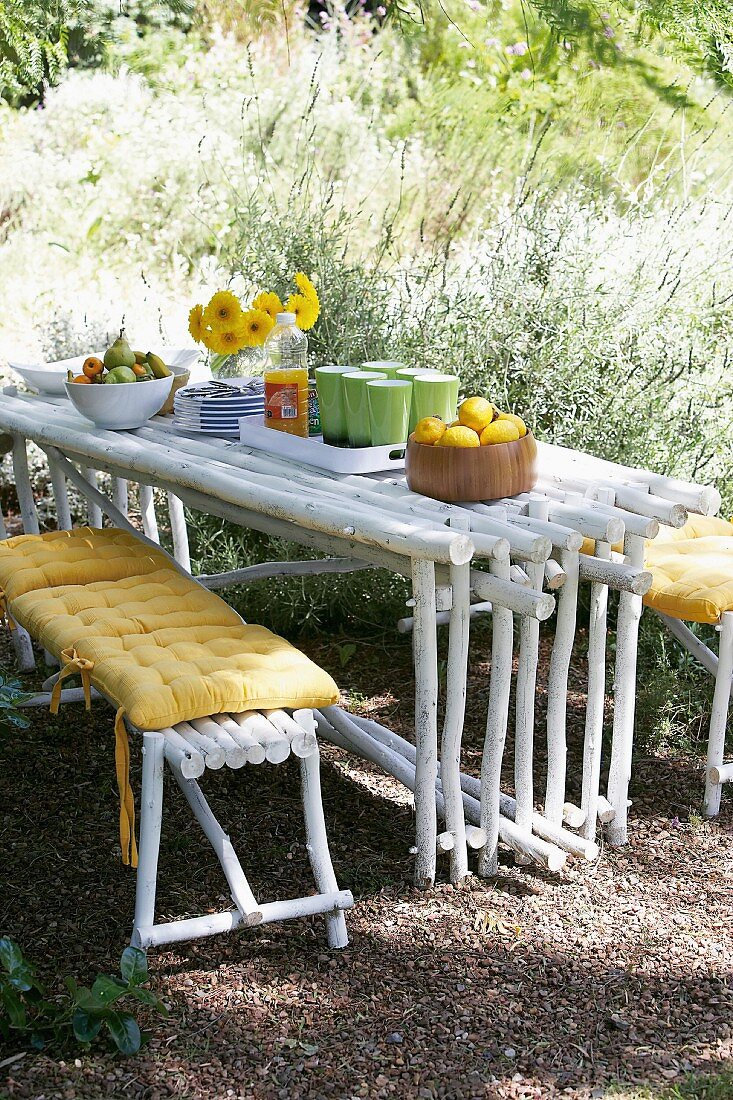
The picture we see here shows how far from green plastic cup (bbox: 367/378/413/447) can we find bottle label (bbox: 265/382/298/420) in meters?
0.27

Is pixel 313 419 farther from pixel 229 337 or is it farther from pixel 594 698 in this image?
pixel 594 698

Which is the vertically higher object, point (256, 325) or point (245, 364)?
point (256, 325)

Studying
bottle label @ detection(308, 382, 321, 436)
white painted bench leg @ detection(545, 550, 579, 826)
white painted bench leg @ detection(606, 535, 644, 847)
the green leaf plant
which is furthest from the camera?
bottle label @ detection(308, 382, 321, 436)

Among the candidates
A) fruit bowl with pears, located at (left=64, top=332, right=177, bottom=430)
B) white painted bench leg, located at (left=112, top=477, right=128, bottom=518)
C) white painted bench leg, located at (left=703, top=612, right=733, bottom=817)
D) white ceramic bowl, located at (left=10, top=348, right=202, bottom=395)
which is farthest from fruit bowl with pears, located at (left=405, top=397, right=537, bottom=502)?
white painted bench leg, located at (left=112, top=477, right=128, bottom=518)

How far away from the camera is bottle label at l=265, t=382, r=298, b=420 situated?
279cm

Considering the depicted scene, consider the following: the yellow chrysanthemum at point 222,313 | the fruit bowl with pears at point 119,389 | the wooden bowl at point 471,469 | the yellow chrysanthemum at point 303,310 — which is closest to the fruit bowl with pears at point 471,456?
the wooden bowl at point 471,469

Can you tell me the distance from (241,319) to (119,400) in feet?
1.28

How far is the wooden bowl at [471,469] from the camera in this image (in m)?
2.38

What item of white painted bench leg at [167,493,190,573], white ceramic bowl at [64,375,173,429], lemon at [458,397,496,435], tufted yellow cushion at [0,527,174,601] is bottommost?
white painted bench leg at [167,493,190,573]

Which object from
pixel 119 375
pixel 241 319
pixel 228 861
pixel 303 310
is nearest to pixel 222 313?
pixel 241 319

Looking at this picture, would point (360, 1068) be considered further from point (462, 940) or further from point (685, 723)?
point (685, 723)

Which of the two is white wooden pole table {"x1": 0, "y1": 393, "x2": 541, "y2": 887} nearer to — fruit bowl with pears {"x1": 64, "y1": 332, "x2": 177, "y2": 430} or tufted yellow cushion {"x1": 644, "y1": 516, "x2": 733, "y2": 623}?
fruit bowl with pears {"x1": 64, "y1": 332, "x2": 177, "y2": 430}

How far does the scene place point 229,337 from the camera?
306 cm

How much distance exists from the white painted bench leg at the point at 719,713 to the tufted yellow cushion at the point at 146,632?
99cm
